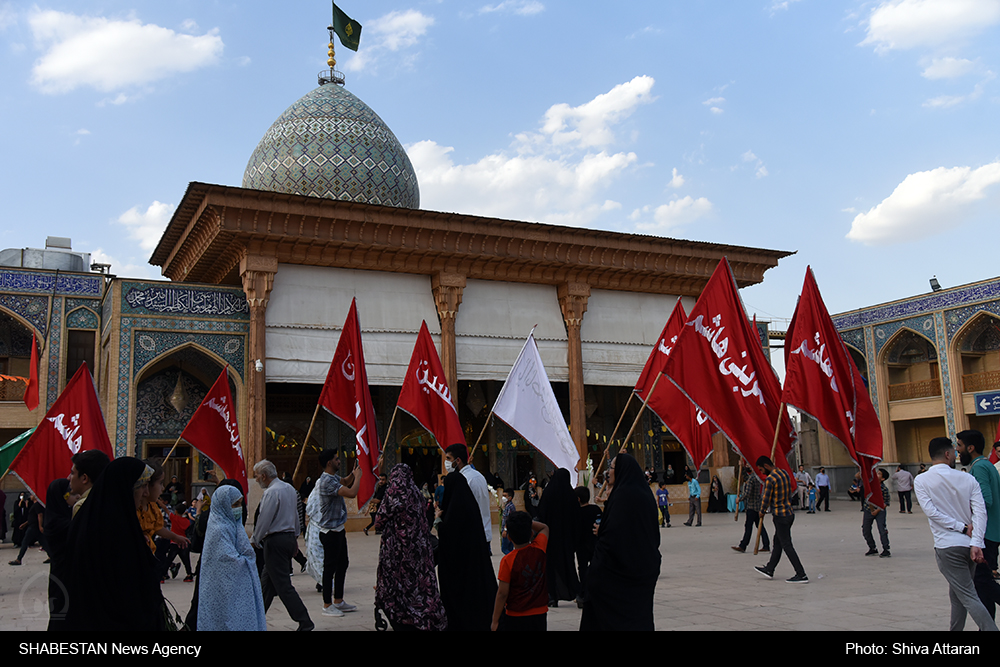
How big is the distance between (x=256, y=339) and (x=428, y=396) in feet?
23.1

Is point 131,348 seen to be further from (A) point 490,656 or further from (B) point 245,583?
(A) point 490,656

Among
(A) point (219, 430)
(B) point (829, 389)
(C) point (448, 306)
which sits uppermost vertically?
(C) point (448, 306)

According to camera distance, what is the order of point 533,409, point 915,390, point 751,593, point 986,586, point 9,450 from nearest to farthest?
point 986,586 < point 751,593 < point 533,409 < point 9,450 < point 915,390

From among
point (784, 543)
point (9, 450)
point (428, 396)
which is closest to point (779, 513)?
point (784, 543)

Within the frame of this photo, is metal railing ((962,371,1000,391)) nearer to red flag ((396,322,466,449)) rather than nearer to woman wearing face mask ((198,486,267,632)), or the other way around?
red flag ((396,322,466,449))

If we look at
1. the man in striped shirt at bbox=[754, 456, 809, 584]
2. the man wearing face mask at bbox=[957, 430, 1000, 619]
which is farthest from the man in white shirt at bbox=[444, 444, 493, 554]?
the man in striped shirt at bbox=[754, 456, 809, 584]

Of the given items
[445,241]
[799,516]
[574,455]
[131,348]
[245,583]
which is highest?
[445,241]

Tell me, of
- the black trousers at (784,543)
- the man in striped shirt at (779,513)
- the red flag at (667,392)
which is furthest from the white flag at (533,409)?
the black trousers at (784,543)

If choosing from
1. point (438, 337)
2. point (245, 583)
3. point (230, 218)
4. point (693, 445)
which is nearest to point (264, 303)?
point (230, 218)

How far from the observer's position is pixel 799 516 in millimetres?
20922

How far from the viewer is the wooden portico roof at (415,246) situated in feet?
55.8

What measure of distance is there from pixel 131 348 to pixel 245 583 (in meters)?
13.2

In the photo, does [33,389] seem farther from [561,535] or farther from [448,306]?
[561,535]

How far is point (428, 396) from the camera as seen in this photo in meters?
11.2
